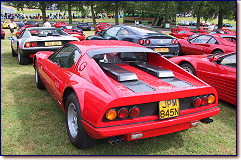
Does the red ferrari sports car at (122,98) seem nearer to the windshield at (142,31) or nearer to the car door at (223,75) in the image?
the car door at (223,75)

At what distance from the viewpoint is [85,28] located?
31.0 meters

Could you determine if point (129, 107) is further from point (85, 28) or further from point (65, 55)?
point (85, 28)

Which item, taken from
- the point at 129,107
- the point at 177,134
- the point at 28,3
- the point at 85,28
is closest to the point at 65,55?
the point at 129,107

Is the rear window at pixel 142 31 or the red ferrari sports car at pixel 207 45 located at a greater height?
the rear window at pixel 142 31

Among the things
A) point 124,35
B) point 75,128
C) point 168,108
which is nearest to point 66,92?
point 75,128

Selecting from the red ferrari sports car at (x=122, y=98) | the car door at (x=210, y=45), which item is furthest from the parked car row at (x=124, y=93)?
the car door at (x=210, y=45)

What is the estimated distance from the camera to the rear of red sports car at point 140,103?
2299 millimetres

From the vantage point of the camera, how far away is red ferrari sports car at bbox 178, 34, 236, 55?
8.14 metres

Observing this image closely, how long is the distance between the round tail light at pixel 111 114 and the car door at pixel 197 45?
7.36 m

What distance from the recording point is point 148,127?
94.9 inches

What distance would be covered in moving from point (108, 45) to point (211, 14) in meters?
34.3

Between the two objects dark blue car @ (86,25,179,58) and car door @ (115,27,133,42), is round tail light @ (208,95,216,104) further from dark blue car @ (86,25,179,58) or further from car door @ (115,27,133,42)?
car door @ (115,27,133,42)

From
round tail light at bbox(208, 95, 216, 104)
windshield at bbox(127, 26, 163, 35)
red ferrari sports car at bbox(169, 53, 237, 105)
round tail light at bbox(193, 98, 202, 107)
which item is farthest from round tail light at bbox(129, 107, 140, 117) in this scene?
windshield at bbox(127, 26, 163, 35)

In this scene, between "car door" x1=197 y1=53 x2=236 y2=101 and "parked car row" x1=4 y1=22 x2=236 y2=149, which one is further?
"car door" x1=197 y1=53 x2=236 y2=101
